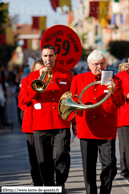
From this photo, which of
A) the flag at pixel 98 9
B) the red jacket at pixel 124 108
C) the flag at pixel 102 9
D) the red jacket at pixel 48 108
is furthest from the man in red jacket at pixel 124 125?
the flag at pixel 102 9

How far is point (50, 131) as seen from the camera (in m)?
5.60

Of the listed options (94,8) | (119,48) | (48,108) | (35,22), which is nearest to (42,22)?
(35,22)

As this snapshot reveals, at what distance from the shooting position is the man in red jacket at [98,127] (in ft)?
17.0

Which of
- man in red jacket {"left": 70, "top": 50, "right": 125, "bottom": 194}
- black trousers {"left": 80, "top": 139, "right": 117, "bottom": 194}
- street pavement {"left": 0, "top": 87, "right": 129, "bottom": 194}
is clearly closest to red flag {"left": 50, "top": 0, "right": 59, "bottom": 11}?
street pavement {"left": 0, "top": 87, "right": 129, "bottom": 194}

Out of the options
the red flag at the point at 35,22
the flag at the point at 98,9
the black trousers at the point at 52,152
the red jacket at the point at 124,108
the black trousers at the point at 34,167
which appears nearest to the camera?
the black trousers at the point at 52,152

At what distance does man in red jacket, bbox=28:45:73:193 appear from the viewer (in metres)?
5.54

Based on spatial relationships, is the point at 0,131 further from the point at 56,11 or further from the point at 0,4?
the point at 56,11

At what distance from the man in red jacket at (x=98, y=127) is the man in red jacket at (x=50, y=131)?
360mm

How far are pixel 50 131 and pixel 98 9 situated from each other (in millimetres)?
19275

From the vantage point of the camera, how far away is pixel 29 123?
6.16 m

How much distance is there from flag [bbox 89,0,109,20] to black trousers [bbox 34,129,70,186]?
18222 mm

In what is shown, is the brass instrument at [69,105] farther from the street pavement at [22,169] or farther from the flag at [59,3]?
the flag at [59,3]

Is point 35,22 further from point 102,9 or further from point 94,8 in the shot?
point 94,8

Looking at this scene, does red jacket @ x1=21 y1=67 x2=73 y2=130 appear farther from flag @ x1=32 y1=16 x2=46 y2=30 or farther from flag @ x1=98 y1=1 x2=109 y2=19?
flag @ x1=32 y1=16 x2=46 y2=30
